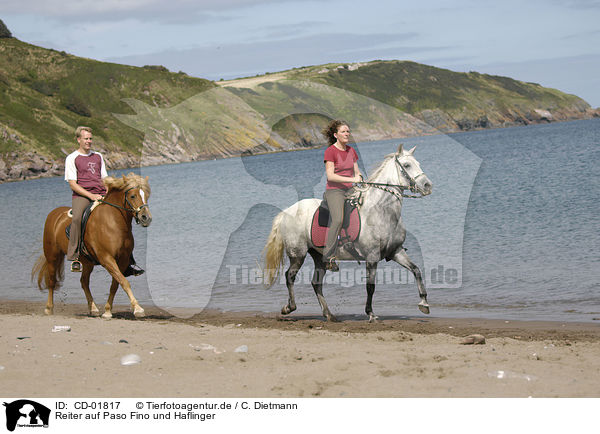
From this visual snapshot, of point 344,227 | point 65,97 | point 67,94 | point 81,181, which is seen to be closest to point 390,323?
point 344,227

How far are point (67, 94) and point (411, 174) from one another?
14629 cm

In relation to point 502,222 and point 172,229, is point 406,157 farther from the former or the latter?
point 172,229

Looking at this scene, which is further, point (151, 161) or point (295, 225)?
point (151, 161)

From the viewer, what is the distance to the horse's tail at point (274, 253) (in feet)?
39.9

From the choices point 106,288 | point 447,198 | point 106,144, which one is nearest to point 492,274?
point 106,288

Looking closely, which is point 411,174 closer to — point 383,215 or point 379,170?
point 379,170

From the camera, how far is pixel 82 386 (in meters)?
6.81

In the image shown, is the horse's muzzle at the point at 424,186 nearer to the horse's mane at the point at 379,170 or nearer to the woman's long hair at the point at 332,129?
the horse's mane at the point at 379,170

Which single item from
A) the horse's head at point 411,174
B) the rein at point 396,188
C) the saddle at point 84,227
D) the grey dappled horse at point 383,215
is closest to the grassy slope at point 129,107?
the saddle at point 84,227

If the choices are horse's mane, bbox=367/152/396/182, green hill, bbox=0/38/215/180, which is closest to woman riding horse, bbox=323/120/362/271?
horse's mane, bbox=367/152/396/182

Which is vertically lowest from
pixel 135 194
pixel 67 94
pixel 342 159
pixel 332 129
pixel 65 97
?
pixel 135 194

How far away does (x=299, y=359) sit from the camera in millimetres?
8133

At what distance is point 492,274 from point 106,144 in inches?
4514
